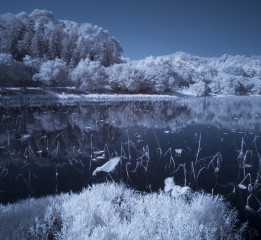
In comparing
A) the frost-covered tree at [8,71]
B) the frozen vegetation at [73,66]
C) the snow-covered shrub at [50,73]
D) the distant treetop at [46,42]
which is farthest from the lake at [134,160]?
the distant treetop at [46,42]

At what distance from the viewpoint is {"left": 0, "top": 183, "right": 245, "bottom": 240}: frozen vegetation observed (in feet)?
16.6

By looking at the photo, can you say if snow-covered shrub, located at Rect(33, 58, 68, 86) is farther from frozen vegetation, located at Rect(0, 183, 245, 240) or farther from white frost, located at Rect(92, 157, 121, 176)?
frozen vegetation, located at Rect(0, 183, 245, 240)

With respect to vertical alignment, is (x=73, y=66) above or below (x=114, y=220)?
above

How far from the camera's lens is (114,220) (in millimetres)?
5480

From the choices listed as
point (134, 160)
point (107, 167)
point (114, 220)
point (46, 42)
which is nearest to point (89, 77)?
point (46, 42)

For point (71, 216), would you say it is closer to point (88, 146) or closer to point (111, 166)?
point (111, 166)

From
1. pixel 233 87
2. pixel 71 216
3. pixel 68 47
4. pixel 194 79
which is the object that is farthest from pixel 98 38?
pixel 71 216

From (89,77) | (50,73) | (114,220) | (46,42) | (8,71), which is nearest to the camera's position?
(114,220)

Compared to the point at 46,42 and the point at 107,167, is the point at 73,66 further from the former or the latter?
the point at 107,167

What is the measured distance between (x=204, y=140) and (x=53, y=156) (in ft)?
31.3

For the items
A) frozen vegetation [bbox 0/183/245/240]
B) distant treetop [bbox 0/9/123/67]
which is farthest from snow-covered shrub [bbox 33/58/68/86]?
frozen vegetation [bbox 0/183/245/240]

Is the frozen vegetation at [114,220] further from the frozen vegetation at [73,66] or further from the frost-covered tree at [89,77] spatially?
the frost-covered tree at [89,77]

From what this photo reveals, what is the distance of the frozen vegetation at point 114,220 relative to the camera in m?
5.06

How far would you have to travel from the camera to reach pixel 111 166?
10141 millimetres
